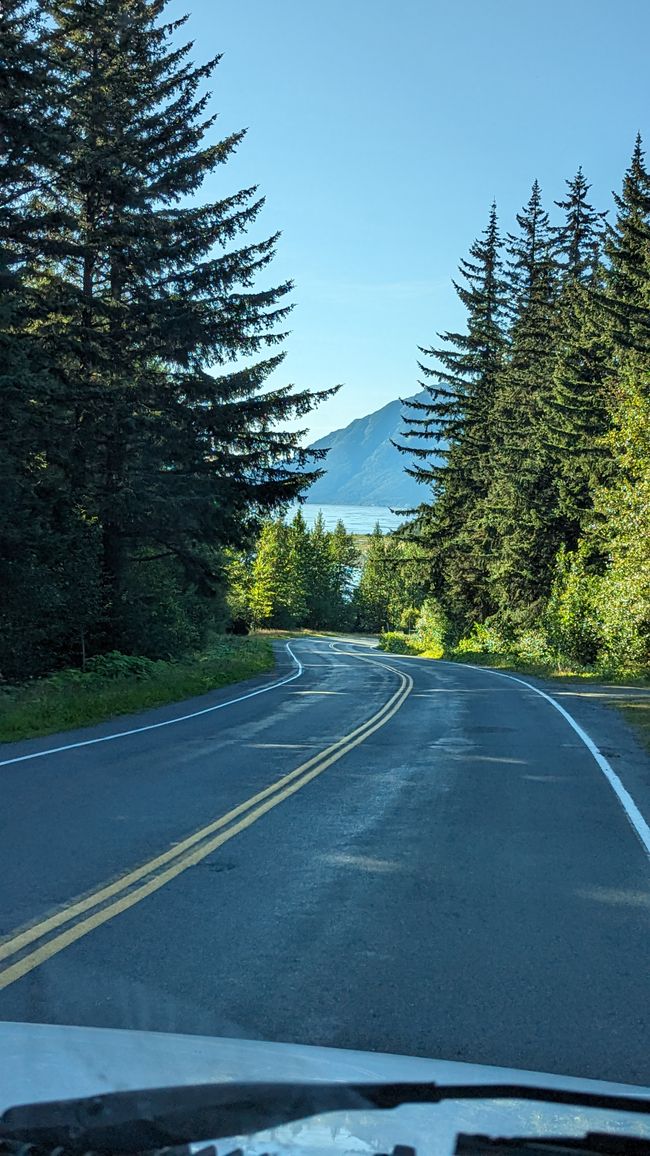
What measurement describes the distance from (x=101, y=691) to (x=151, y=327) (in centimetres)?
914

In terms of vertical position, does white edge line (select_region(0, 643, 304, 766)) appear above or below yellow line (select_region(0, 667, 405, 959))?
below

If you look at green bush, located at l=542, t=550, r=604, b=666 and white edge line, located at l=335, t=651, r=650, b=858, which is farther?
green bush, located at l=542, t=550, r=604, b=666

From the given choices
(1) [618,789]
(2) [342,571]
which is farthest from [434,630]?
(2) [342,571]

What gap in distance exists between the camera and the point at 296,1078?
274cm

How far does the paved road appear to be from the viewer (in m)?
3.96

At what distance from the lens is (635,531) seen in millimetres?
24359

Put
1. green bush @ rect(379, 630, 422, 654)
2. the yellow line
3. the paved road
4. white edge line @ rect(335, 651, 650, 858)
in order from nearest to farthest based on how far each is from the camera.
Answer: the paved road → the yellow line → white edge line @ rect(335, 651, 650, 858) → green bush @ rect(379, 630, 422, 654)

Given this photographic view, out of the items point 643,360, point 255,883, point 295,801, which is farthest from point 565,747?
point 643,360

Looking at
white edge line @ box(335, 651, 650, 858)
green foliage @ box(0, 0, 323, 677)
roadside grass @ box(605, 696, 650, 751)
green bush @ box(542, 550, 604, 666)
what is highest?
green foliage @ box(0, 0, 323, 677)

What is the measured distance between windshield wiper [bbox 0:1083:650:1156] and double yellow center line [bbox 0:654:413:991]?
6.70 feet

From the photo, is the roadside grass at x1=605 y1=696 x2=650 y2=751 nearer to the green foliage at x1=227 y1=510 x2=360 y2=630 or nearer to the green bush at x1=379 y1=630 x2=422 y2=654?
the green bush at x1=379 y1=630 x2=422 y2=654

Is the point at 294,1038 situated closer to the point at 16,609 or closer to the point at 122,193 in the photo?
the point at 16,609

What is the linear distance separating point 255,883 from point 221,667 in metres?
22.2

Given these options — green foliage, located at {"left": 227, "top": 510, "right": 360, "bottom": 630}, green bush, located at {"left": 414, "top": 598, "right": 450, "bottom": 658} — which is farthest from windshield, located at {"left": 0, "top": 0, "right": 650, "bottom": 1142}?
green foliage, located at {"left": 227, "top": 510, "right": 360, "bottom": 630}
